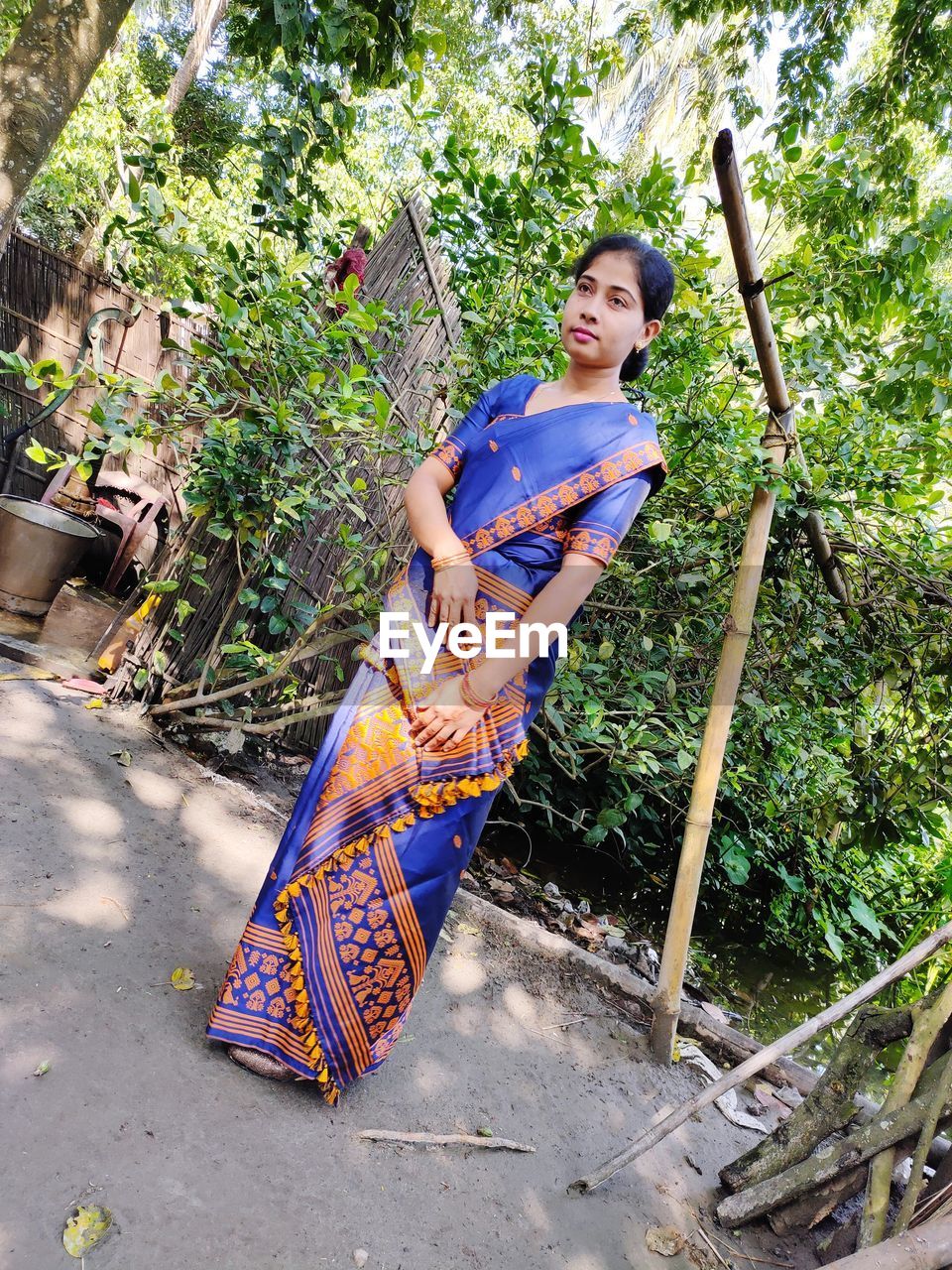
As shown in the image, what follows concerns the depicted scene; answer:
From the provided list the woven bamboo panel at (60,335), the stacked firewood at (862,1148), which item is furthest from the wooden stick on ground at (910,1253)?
the woven bamboo panel at (60,335)

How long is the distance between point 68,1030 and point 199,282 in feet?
7.54

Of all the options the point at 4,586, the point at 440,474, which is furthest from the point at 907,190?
the point at 4,586

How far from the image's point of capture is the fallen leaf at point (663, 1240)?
182 centimetres

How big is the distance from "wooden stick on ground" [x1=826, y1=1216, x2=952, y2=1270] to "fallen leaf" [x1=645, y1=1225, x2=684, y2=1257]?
2.08ft

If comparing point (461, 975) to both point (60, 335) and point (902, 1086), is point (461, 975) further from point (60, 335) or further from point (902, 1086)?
point (60, 335)

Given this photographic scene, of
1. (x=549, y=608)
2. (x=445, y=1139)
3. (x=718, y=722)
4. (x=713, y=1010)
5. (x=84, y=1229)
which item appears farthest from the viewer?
(x=713, y=1010)

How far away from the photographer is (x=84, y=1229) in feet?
4.12

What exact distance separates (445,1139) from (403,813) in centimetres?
79

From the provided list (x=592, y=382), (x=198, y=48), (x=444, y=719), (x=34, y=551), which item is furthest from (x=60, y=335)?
(x=198, y=48)

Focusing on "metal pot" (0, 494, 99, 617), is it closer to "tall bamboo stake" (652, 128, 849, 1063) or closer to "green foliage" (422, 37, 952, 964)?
"green foliage" (422, 37, 952, 964)

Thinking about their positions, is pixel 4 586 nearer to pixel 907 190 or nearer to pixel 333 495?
pixel 333 495

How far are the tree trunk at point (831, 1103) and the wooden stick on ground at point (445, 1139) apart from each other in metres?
0.61

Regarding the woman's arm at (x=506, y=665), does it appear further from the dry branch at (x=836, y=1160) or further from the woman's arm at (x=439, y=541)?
the dry branch at (x=836, y=1160)

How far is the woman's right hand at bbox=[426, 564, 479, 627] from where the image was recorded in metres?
1.67
